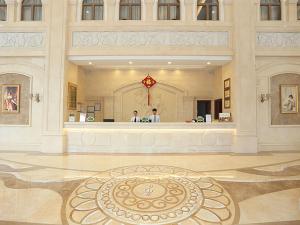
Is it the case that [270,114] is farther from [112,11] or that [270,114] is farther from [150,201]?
[112,11]

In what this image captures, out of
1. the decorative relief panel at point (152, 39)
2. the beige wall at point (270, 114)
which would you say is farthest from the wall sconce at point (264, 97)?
the decorative relief panel at point (152, 39)

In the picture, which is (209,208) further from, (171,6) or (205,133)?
(171,6)

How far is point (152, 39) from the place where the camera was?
8391 mm

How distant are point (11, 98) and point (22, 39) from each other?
233 cm

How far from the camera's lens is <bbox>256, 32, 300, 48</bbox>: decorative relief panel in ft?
27.5

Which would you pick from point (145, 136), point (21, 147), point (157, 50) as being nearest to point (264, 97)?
point (157, 50)

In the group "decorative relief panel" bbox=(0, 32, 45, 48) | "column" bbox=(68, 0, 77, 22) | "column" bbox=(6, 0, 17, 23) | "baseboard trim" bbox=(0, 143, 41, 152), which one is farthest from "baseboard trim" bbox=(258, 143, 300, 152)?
"column" bbox=(6, 0, 17, 23)

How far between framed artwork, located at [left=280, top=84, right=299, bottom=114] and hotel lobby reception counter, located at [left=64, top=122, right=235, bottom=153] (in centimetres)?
219

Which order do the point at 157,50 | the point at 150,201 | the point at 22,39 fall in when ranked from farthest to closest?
the point at 22,39
the point at 157,50
the point at 150,201

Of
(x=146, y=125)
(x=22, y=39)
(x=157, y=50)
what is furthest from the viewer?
(x=22, y=39)

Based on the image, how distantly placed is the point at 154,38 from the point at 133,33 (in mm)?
835

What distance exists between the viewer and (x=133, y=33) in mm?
8398

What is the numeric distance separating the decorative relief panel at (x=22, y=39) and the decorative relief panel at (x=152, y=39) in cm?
157

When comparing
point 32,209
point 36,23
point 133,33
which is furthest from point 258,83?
point 36,23
